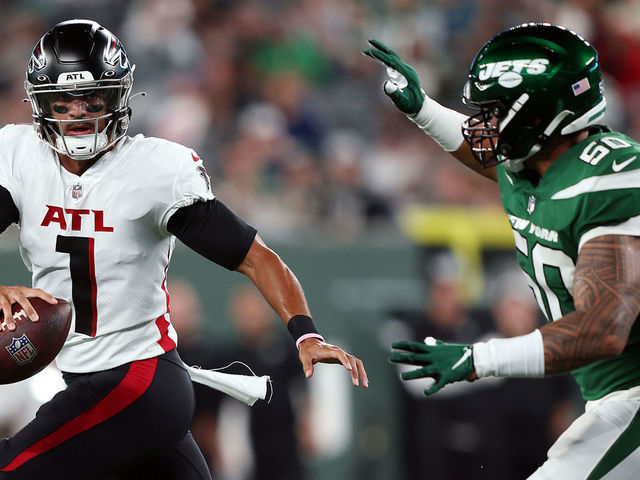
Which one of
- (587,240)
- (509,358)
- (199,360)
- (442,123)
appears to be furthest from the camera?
(199,360)

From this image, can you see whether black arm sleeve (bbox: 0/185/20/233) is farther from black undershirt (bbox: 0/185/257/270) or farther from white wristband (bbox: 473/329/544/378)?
white wristband (bbox: 473/329/544/378)

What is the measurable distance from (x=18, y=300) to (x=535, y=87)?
5.31ft

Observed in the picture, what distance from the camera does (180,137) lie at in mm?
7680

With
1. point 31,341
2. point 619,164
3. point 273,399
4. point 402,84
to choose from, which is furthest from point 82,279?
point 273,399

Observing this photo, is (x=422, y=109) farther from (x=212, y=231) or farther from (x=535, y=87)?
(x=212, y=231)

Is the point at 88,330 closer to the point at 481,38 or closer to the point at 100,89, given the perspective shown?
the point at 100,89

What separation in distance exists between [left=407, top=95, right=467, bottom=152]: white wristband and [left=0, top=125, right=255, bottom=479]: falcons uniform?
3.10ft

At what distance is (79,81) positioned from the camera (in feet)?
10.7

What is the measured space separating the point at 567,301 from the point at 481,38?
6007mm

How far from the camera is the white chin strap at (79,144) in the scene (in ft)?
10.5

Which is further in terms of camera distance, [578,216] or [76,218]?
[76,218]

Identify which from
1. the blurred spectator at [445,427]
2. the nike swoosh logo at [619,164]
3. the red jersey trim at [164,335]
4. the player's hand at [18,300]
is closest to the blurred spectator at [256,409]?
the blurred spectator at [445,427]

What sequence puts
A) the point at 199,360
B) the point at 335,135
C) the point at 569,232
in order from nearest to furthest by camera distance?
1. the point at 569,232
2. the point at 199,360
3. the point at 335,135

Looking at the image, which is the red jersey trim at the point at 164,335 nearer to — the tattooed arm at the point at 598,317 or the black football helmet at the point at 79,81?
the black football helmet at the point at 79,81
